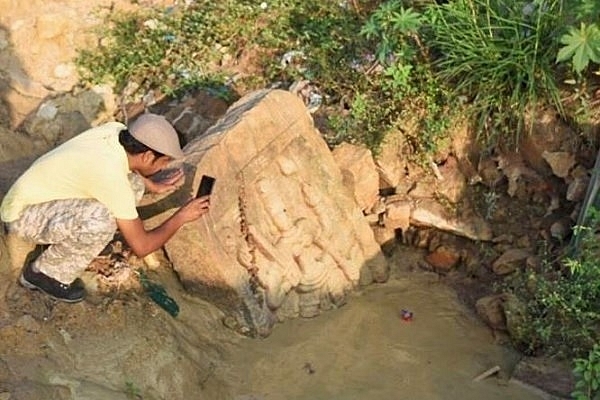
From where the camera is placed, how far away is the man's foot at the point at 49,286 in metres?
3.91

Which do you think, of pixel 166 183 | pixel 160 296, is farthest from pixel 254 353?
pixel 166 183

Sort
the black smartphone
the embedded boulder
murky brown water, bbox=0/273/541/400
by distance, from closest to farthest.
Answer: murky brown water, bbox=0/273/541/400
the black smartphone
the embedded boulder

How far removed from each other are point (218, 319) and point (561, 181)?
227 centimetres

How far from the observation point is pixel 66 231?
3.78m

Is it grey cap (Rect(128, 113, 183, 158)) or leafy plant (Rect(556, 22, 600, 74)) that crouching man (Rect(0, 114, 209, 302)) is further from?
leafy plant (Rect(556, 22, 600, 74))

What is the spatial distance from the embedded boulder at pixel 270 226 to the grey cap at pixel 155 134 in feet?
1.80

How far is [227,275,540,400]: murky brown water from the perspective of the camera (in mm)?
4199

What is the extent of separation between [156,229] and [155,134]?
0.48m

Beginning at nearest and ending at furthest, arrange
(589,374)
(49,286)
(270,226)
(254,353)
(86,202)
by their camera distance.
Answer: (589,374) < (86,202) < (49,286) < (254,353) < (270,226)

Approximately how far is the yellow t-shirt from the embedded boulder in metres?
0.58

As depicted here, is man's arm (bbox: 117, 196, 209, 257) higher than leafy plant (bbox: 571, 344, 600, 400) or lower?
higher

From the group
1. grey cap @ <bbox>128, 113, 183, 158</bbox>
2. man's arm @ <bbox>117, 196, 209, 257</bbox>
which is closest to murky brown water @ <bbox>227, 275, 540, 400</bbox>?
man's arm @ <bbox>117, 196, 209, 257</bbox>

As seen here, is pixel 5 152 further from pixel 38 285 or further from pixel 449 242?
pixel 449 242

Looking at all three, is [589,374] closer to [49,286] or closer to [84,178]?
[84,178]
